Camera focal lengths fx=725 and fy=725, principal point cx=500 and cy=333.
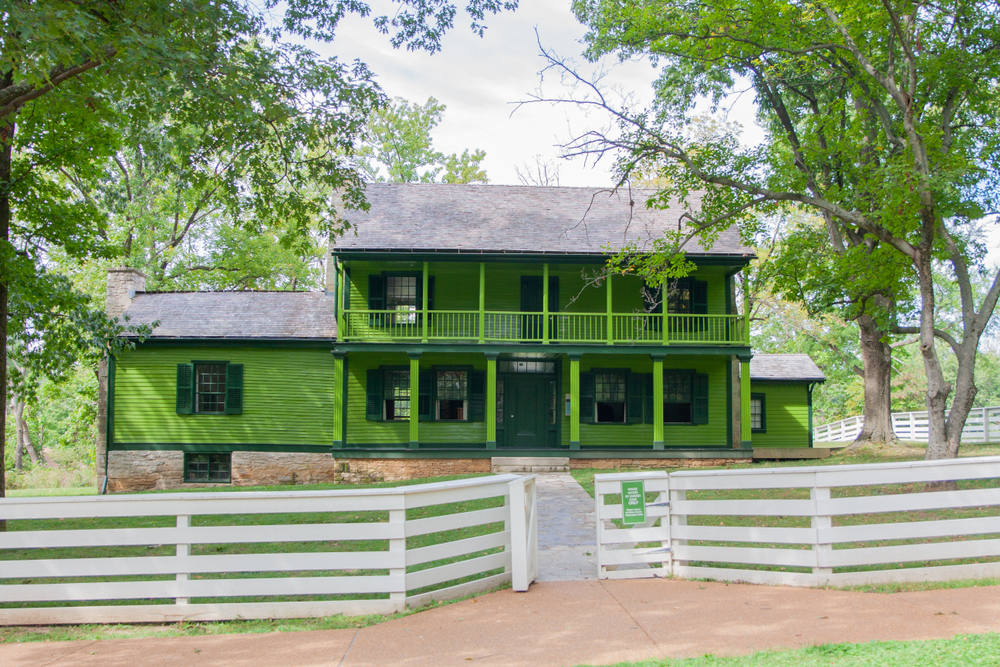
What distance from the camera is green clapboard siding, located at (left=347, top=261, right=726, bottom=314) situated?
65.3 ft

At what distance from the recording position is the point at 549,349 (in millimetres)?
18375

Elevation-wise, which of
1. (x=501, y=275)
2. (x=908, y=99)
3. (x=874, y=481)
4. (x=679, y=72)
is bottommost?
(x=874, y=481)

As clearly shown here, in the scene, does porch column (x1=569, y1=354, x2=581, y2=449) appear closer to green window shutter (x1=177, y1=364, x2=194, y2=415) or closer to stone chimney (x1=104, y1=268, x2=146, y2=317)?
green window shutter (x1=177, y1=364, x2=194, y2=415)

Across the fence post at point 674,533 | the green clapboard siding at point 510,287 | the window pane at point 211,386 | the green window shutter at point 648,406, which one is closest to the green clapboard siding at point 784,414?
the green clapboard siding at point 510,287

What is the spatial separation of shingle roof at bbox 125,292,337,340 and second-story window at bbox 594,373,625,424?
7.28 m

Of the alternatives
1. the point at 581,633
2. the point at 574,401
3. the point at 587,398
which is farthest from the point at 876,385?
the point at 581,633

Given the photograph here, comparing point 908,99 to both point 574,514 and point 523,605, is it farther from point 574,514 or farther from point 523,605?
point 523,605

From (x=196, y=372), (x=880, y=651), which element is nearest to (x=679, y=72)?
(x=196, y=372)

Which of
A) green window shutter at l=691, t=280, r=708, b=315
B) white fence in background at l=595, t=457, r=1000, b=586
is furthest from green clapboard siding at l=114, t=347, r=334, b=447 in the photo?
white fence in background at l=595, t=457, r=1000, b=586

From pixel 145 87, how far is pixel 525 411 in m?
12.6

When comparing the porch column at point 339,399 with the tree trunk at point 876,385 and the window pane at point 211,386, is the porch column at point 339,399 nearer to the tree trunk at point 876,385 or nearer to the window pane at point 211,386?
the window pane at point 211,386

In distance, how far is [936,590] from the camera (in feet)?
18.9

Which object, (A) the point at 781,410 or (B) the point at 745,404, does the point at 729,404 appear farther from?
(A) the point at 781,410

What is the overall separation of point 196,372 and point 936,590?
689 inches
